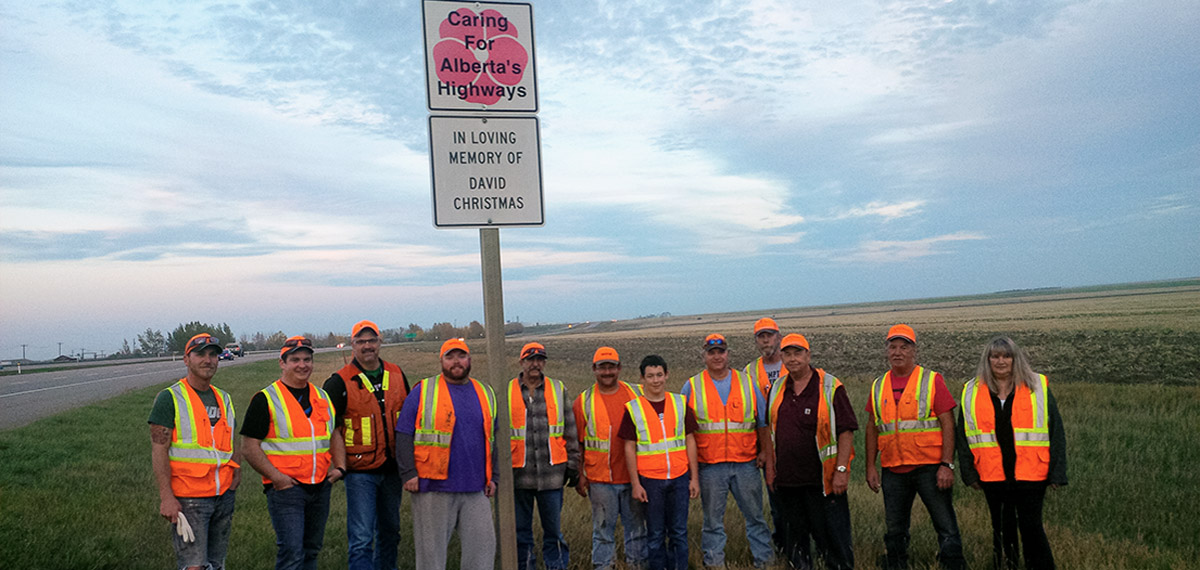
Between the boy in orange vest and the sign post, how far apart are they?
7.27 ft

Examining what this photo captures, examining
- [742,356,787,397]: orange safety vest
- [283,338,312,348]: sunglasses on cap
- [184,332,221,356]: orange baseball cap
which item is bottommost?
[742,356,787,397]: orange safety vest

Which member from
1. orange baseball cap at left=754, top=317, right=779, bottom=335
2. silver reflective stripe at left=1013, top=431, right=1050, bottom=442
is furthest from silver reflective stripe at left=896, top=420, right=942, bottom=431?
orange baseball cap at left=754, top=317, right=779, bottom=335

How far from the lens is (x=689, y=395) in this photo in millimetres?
6500

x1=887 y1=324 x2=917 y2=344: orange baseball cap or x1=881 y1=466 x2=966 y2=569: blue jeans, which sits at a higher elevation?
x1=887 y1=324 x2=917 y2=344: orange baseball cap

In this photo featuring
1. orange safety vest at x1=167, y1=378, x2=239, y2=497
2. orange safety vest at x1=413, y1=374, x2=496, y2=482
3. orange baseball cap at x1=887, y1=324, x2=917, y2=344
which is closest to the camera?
orange safety vest at x1=167, y1=378, x2=239, y2=497

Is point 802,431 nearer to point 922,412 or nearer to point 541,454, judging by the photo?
point 922,412

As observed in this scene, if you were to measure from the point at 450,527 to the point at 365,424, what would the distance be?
1.18 m

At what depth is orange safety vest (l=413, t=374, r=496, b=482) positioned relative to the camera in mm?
4891

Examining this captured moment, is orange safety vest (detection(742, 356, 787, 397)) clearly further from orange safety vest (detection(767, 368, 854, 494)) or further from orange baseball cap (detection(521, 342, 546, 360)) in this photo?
orange baseball cap (detection(521, 342, 546, 360))

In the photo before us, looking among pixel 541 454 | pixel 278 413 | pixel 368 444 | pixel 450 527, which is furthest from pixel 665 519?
pixel 278 413

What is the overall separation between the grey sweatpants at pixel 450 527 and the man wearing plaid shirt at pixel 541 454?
1142 mm

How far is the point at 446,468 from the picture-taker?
4.89m

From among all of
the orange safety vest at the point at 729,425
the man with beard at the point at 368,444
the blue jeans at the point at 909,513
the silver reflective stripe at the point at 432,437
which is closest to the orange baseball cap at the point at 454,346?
the silver reflective stripe at the point at 432,437

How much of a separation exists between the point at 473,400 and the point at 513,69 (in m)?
2.27
